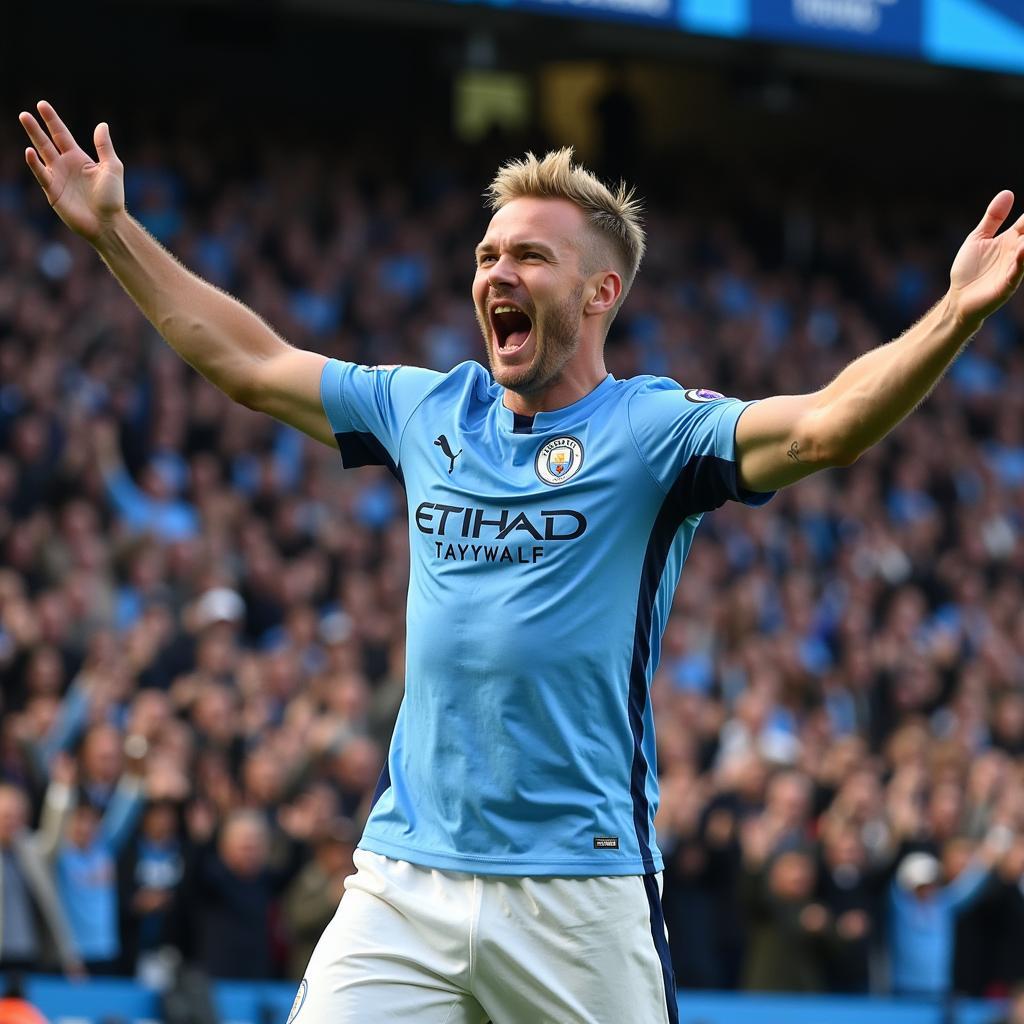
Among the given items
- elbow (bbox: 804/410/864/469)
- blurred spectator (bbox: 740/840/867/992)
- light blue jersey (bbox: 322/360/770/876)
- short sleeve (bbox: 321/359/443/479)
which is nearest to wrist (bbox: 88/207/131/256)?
short sleeve (bbox: 321/359/443/479)

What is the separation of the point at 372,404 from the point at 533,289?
0.49m

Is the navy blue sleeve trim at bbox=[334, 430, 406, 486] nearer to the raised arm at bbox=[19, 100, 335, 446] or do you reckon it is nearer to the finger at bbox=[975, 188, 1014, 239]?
the raised arm at bbox=[19, 100, 335, 446]

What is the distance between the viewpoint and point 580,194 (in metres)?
4.55

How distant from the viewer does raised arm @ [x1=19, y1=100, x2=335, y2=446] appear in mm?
4773

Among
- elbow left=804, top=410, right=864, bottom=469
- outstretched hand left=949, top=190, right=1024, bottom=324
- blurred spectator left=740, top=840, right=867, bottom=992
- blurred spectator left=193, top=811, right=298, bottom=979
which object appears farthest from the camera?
blurred spectator left=740, top=840, right=867, bottom=992

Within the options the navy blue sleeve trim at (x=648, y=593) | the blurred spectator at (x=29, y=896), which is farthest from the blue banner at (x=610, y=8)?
the navy blue sleeve trim at (x=648, y=593)

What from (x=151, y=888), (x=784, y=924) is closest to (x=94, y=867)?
(x=151, y=888)

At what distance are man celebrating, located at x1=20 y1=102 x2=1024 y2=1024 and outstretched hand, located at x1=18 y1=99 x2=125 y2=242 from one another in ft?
3.05

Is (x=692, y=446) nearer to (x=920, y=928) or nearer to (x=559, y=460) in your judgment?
(x=559, y=460)

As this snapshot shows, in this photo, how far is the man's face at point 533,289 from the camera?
14.6 ft

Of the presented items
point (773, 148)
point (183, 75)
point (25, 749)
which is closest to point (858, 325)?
point (773, 148)

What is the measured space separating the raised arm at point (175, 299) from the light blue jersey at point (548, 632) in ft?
1.70

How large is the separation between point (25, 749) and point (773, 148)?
17.7 m

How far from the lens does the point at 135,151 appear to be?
56.0ft
